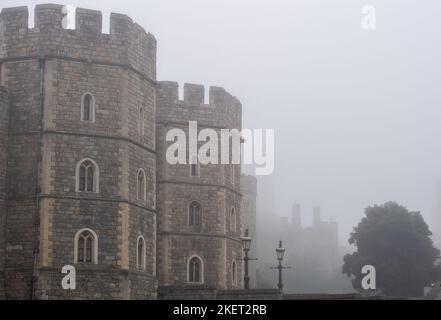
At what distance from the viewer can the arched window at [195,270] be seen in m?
48.2

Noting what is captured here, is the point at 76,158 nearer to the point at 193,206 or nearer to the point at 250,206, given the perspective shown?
the point at 193,206

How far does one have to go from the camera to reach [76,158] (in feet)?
129

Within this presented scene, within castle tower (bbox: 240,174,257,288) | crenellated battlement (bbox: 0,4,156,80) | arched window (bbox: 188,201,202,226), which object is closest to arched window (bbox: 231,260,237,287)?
arched window (bbox: 188,201,202,226)

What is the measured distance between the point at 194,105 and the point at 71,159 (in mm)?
11014

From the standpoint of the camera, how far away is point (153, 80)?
4309 cm

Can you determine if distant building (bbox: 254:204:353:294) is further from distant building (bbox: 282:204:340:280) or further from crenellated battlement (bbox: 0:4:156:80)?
crenellated battlement (bbox: 0:4:156:80)

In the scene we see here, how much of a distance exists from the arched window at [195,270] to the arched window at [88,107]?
34.8ft

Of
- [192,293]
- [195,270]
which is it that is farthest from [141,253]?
[195,270]

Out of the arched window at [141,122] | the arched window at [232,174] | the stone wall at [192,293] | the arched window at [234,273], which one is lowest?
the stone wall at [192,293]

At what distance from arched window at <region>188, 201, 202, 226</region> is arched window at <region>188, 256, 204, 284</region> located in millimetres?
1483

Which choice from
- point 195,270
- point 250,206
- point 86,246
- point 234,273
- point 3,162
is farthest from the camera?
point 250,206

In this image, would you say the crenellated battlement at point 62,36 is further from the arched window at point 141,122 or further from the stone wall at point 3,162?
the arched window at point 141,122

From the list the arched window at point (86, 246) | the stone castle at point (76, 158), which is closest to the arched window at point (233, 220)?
the stone castle at point (76, 158)

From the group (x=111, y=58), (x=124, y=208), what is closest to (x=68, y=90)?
(x=111, y=58)
